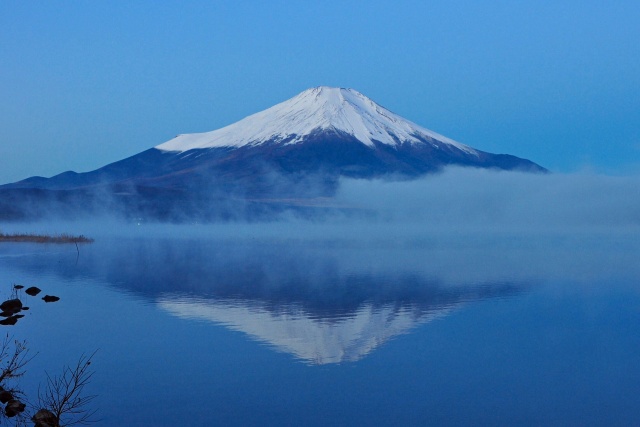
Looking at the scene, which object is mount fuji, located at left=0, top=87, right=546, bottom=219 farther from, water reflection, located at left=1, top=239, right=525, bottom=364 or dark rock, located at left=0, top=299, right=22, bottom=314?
dark rock, located at left=0, top=299, right=22, bottom=314

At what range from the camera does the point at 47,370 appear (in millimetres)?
12445

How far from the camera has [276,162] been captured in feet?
529

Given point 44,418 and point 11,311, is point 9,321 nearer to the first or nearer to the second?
point 11,311

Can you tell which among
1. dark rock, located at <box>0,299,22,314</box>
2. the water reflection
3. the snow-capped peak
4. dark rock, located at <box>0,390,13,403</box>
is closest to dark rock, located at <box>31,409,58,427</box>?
dark rock, located at <box>0,390,13,403</box>

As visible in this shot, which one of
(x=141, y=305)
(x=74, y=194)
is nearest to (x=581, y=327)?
(x=141, y=305)

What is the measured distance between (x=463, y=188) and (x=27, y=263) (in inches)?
4871

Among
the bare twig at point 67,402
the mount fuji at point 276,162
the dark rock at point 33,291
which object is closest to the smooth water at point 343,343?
the bare twig at point 67,402

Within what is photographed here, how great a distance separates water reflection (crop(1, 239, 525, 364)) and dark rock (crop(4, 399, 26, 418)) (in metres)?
4.81

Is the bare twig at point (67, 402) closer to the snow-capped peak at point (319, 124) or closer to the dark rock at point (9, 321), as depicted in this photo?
the dark rock at point (9, 321)

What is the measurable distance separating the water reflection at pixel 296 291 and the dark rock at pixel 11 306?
3.45m

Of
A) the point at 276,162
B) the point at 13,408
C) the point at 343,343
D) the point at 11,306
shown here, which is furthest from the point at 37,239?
the point at 276,162

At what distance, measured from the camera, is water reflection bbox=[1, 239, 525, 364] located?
15.6 metres

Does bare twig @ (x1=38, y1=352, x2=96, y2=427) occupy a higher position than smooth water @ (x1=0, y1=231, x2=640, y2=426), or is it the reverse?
smooth water @ (x1=0, y1=231, x2=640, y2=426)

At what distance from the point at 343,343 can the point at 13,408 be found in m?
6.43
